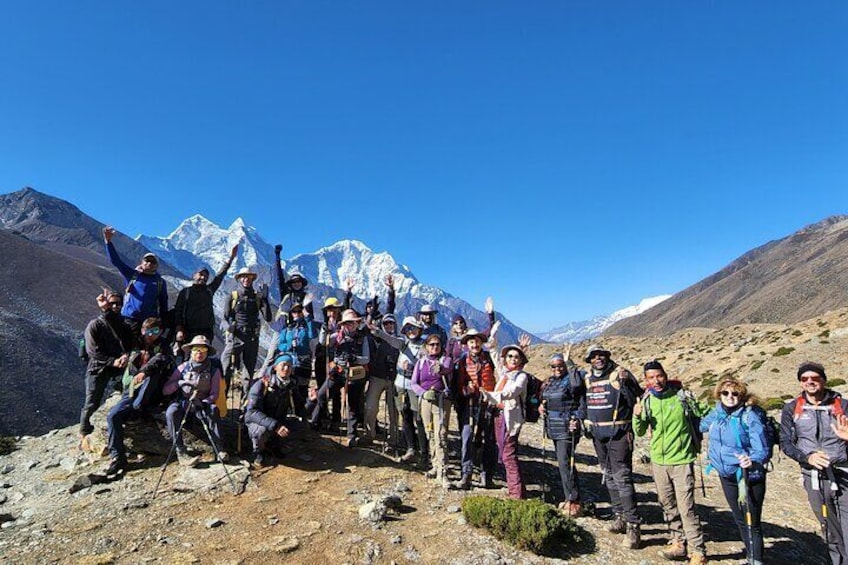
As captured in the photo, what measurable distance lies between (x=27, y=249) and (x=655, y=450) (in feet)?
523

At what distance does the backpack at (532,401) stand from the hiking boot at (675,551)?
116 inches

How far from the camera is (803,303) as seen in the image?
15562cm

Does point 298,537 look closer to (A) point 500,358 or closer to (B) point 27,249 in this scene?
(A) point 500,358

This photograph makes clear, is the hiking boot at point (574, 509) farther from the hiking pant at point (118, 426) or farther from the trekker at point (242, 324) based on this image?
the hiking pant at point (118, 426)

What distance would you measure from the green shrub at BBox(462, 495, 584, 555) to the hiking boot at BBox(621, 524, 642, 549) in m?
0.74

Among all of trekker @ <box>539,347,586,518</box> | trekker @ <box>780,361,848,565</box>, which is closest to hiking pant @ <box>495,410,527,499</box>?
trekker @ <box>539,347,586,518</box>

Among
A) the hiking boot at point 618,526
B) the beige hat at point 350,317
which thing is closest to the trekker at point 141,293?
the beige hat at point 350,317

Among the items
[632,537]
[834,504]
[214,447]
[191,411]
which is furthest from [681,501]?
[191,411]

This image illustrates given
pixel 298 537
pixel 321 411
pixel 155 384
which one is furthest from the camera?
pixel 321 411

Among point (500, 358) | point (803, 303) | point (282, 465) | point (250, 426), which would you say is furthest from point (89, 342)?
point (803, 303)

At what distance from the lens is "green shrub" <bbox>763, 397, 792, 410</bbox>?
2533 cm

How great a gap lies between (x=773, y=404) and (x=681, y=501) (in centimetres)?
2331

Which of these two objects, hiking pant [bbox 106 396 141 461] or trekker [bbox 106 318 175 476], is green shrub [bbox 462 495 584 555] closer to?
trekker [bbox 106 318 175 476]

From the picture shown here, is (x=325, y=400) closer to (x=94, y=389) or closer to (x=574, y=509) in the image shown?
(x=94, y=389)
